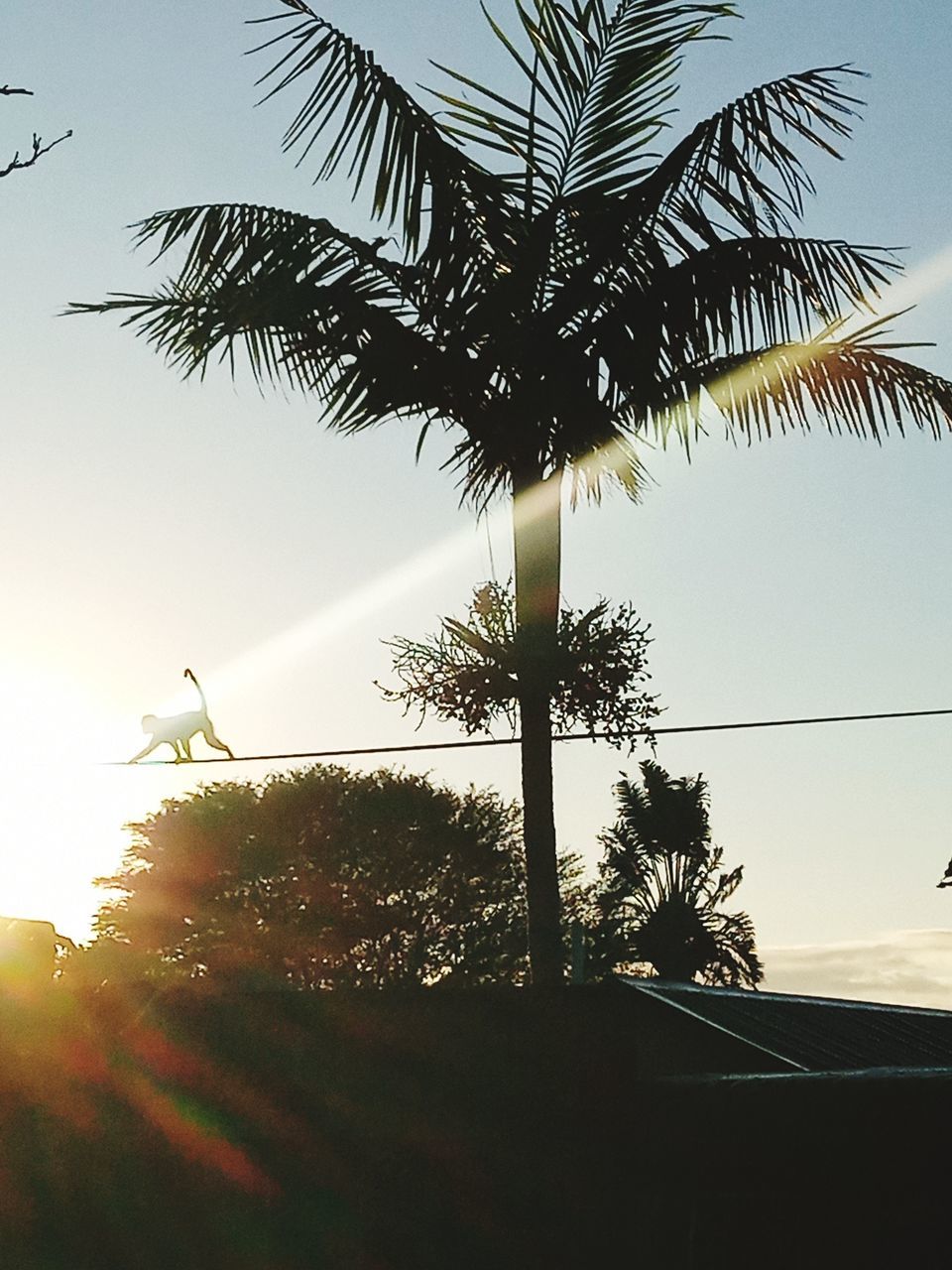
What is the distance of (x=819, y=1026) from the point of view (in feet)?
46.2

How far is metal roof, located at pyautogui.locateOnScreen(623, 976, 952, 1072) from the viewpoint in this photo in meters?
11.9

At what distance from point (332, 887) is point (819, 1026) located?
33664 mm

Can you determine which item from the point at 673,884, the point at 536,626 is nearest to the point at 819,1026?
the point at 536,626

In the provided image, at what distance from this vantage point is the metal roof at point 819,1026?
468 inches

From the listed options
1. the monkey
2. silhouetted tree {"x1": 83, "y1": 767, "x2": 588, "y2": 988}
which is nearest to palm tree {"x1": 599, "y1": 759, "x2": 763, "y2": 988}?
silhouetted tree {"x1": 83, "y1": 767, "x2": 588, "y2": 988}

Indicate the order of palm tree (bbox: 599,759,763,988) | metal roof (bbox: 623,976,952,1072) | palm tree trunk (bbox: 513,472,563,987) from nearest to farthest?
1. palm tree trunk (bbox: 513,472,563,987)
2. metal roof (bbox: 623,976,952,1072)
3. palm tree (bbox: 599,759,763,988)

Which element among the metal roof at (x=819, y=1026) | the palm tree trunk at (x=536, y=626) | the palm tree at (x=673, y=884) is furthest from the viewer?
the palm tree at (x=673, y=884)

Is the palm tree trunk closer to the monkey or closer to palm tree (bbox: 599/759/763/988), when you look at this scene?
the monkey

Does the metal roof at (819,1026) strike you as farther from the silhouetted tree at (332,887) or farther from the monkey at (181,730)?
the silhouetted tree at (332,887)

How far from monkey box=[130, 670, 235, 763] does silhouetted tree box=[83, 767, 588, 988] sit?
3302 cm

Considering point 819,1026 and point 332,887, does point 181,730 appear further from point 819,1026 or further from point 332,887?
point 332,887

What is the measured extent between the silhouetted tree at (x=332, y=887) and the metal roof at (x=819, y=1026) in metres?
28.9

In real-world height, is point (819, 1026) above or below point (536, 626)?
below

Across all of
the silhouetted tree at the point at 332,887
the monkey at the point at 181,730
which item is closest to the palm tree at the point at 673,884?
the silhouetted tree at the point at 332,887
